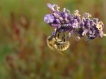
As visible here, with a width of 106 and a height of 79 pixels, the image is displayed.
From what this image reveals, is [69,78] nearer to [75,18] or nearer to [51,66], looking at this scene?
[51,66]

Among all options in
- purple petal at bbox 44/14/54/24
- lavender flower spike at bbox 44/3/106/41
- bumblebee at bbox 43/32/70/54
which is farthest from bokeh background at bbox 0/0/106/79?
purple petal at bbox 44/14/54/24

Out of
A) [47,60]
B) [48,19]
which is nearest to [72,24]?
[48,19]

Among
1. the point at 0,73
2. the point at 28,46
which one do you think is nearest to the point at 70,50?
the point at 28,46

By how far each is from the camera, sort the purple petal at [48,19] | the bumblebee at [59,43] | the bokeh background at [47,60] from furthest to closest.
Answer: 1. the bokeh background at [47,60]
2. the bumblebee at [59,43]
3. the purple petal at [48,19]

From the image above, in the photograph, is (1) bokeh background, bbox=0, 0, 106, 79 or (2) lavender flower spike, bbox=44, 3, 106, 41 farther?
(1) bokeh background, bbox=0, 0, 106, 79

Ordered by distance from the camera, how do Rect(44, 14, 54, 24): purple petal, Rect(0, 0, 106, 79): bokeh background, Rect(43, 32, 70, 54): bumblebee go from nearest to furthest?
Rect(44, 14, 54, 24): purple petal
Rect(43, 32, 70, 54): bumblebee
Rect(0, 0, 106, 79): bokeh background

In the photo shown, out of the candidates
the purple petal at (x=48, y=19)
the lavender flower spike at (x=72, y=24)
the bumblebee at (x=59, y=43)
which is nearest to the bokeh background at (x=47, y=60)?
the bumblebee at (x=59, y=43)

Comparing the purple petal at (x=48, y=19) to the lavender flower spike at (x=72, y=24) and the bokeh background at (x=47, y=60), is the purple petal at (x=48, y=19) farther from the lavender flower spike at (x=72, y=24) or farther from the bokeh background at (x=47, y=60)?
the bokeh background at (x=47, y=60)

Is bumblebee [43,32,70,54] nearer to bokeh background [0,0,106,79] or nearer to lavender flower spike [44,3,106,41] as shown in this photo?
lavender flower spike [44,3,106,41]

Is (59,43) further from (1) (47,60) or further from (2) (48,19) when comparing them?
(1) (47,60)

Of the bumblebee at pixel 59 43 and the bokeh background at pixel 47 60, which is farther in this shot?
the bokeh background at pixel 47 60

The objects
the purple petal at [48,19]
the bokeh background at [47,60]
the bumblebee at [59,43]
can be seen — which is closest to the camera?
the purple petal at [48,19]
